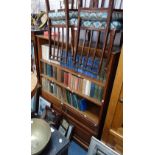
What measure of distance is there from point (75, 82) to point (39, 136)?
0.73 meters

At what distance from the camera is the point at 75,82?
62.5 inches

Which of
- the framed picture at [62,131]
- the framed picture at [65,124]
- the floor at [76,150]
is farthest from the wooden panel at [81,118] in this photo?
the floor at [76,150]

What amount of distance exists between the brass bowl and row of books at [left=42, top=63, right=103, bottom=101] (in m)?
0.60

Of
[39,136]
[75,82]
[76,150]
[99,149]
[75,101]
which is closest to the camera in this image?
[39,136]

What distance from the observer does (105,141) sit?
1.41 metres

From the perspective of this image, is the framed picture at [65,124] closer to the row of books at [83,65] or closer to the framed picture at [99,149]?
the framed picture at [99,149]

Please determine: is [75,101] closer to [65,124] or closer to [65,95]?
[65,95]

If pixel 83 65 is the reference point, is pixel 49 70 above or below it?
below

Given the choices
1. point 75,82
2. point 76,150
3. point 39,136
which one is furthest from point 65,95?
point 39,136

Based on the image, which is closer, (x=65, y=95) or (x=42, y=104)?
(x=65, y=95)

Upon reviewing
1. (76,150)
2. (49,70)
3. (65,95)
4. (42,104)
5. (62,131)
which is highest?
(49,70)
